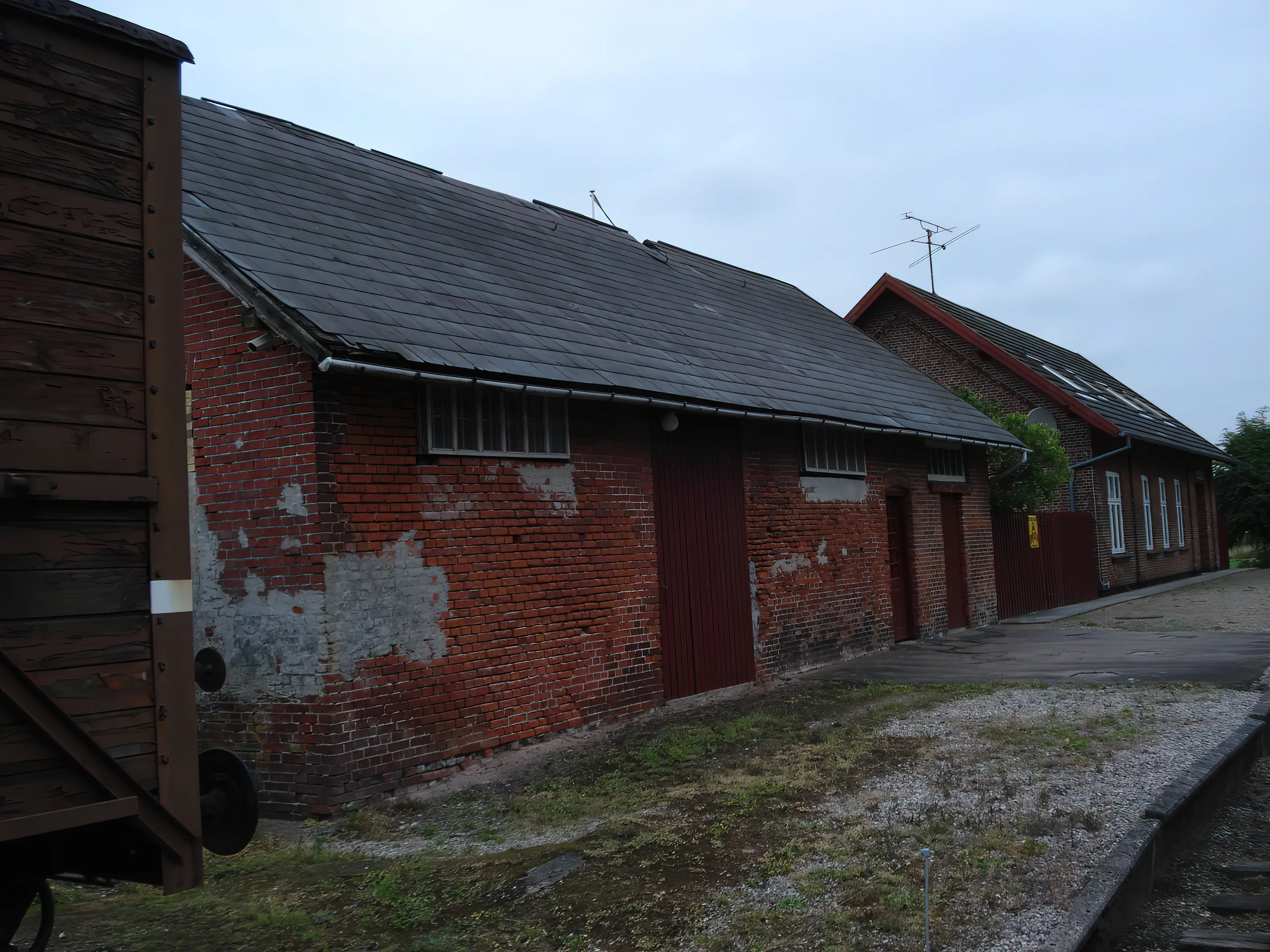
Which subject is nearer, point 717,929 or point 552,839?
point 717,929

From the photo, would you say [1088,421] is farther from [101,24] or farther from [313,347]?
[101,24]

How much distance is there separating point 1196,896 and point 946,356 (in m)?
21.2

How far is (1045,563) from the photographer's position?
20047mm

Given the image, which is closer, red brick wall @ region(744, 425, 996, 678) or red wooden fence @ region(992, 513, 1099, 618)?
red brick wall @ region(744, 425, 996, 678)

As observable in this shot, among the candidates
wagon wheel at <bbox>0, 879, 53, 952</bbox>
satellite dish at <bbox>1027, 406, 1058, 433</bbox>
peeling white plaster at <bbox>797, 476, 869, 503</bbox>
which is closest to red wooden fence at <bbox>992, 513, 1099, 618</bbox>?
satellite dish at <bbox>1027, 406, 1058, 433</bbox>

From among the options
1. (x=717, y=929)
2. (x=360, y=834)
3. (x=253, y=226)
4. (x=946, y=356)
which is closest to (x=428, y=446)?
(x=253, y=226)

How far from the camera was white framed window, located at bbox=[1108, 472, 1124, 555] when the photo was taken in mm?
23312

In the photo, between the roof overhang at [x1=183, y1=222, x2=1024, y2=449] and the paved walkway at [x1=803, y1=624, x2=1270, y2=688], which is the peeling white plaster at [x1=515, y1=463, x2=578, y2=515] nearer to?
the roof overhang at [x1=183, y1=222, x2=1024, y2=449]

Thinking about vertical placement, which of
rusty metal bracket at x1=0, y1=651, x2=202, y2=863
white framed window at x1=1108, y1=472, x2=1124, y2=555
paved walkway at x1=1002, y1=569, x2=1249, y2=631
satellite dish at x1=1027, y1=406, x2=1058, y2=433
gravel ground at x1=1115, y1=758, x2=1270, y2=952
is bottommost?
gravel ground at x1=1115, y1=758, x2=1270, y2=952

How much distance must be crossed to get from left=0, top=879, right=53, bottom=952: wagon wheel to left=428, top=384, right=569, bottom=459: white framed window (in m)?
4.74

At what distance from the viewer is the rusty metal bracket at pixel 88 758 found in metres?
2.72

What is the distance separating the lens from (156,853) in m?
3.18

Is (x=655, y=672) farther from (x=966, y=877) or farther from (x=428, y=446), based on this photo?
(x=966, y=877)

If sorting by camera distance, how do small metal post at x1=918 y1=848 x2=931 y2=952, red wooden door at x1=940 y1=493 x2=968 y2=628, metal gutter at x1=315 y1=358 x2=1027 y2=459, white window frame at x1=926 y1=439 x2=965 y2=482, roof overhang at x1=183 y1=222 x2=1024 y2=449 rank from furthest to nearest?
red wooden door at x1=940 y1=493 x2=968 y2=628
white window frame at x1=926 y1=439 x2=965 y2=482
metal gutter at x1=315 y1=358 x2=1027 y2=459
roof overhang at x1=183 y1=222 x2=1024 y2=449
small metal post at x1=918 y1=848 x2=931 y2=952
